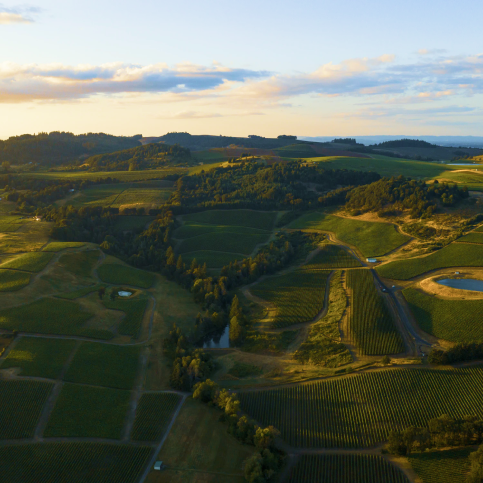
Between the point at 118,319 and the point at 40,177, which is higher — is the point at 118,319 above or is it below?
below

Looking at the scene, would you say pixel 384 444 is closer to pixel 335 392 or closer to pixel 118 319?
pixel 335 392

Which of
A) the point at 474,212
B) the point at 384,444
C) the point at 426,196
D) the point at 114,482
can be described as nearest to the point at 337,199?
the point at 426,196

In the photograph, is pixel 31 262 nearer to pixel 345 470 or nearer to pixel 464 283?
pixel 345 470

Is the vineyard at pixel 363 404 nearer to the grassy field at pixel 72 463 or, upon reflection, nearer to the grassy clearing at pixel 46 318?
the grassy field at pixel 72 463

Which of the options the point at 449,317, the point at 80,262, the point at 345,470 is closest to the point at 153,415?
the point at 345,470

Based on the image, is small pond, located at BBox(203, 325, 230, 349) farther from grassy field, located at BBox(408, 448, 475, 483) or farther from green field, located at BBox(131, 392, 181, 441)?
grassy field, located at BBox(408, 448, 475, 483)

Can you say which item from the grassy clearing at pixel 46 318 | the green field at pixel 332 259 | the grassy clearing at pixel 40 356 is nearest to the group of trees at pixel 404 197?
the green field at pixel 332 259

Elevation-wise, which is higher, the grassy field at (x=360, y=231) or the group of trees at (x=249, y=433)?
the grassy field at (x=360, y=231)
